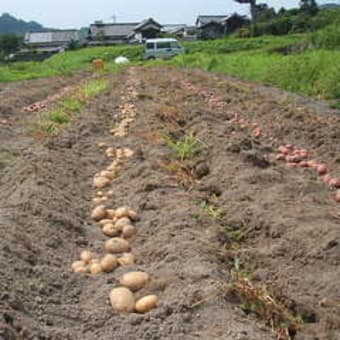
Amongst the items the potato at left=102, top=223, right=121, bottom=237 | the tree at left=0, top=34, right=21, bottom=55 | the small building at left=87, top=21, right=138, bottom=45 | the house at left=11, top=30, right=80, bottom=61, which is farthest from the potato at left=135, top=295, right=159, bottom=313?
the small building at left=87, top=21, right=138, bottom=45

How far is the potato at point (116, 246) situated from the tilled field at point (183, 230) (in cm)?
9

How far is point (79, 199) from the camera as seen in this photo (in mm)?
7148

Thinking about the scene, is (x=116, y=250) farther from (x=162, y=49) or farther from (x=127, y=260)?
(x=162, y=49)

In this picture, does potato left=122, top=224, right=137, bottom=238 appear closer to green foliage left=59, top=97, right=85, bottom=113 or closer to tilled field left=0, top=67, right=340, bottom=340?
tilled field left=0, top=67, right=340, bottom=340

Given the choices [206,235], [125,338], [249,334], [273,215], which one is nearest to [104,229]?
[206,235]

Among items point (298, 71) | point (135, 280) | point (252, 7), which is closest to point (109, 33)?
point (252, 7)

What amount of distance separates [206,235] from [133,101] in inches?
358

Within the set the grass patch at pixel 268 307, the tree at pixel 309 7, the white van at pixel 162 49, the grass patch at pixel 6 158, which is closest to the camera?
the grass patch at pixel 268 307

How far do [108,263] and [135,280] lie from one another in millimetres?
502

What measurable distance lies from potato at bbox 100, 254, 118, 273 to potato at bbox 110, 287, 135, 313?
0.58 meters

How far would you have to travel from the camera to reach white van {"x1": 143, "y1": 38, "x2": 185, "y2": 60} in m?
42.9

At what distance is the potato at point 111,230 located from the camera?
6047 millimetres

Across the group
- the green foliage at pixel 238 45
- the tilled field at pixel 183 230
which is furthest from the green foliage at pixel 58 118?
the green foliage at pixel 238 45

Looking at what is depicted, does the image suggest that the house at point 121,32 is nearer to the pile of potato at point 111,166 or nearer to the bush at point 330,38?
the bush at point 330,38
